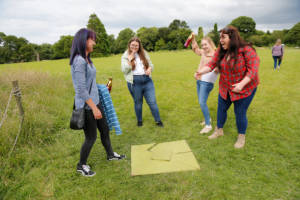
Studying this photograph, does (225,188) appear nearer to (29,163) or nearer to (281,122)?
(281,122)

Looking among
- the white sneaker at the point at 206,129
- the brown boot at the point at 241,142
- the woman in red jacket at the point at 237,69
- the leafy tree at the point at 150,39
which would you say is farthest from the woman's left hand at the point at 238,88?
the leafy tree at the point at 150,39

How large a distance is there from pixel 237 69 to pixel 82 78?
7.25 feet

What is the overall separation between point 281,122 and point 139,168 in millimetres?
3554

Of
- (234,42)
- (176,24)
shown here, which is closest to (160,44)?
(176,24)

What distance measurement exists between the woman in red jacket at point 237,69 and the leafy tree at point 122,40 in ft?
213

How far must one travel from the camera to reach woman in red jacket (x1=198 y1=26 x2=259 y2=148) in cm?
268

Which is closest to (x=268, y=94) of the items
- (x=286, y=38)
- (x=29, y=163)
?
(x=29, y=163)

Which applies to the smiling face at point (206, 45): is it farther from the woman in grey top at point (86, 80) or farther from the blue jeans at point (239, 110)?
the woman in grey top at point (86, 80)

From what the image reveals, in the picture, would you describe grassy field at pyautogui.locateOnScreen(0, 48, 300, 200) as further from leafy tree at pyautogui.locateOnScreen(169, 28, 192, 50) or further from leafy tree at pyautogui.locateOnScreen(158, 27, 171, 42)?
leafy tree at pyautogui.locateOnScreen(158, 27, 171, 42)

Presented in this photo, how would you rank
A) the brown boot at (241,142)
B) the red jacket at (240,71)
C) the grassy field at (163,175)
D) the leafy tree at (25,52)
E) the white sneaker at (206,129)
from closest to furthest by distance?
the grassy field at (163,175)
the red jacket at (240,71)
the brown boot at (241,142)
the white sneaker at (206,129)
the leafy tree at (25,52)

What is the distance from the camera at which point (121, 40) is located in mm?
71188

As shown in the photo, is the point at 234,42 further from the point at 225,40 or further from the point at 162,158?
the point at 162,158

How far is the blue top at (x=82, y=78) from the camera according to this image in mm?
2136

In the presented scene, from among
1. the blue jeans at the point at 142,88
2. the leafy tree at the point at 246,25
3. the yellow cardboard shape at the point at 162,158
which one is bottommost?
the yellow cardboard shape at the point at 162,158
